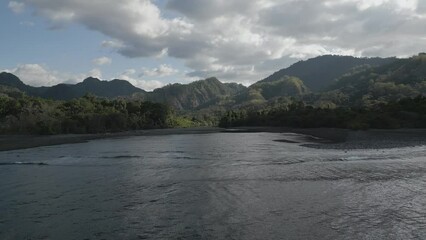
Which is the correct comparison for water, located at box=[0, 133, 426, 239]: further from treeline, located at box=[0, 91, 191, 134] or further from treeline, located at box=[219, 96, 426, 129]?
treeline, located at box=[0, 91, 191, 134]

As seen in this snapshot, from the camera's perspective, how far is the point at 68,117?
11844cm

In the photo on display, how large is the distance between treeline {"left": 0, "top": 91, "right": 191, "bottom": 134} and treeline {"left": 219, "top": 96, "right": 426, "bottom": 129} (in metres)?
51.5

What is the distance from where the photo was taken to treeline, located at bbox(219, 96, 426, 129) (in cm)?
9244

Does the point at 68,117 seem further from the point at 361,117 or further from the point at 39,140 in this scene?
the point at 361,117

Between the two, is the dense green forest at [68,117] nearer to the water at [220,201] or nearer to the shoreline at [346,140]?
the shoreline at [346,140]

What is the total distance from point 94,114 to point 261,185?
107994mm

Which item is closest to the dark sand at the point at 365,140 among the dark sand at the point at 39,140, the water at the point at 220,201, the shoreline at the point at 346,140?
the shoreline at the point at 346,140

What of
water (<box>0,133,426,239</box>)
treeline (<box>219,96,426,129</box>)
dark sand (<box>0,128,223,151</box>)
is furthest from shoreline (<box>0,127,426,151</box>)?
water (<box>0,133,426,239</box>)

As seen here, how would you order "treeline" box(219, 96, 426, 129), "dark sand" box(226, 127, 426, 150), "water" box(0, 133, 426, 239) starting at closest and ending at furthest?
"water" box(0, 133, 426, 239) < "dark sand" box(226, 127, 426, 150) < "treeline" box(219, 96, 426, 129)

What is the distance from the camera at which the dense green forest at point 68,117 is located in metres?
109

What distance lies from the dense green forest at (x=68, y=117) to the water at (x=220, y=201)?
271ft

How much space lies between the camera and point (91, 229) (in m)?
15.2

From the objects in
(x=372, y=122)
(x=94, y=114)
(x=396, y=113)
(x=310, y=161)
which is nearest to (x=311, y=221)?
(x=310, y=161)

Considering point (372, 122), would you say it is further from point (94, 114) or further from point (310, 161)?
point (94, 114)
